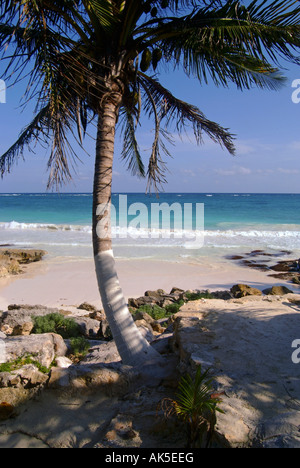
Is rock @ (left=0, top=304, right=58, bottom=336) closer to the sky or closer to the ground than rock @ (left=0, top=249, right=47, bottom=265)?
closer to the ground

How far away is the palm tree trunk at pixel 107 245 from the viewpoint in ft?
13.0

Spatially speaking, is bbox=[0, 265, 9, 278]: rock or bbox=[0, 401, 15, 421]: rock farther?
bbox=[0, 265, 9, 278]: rock

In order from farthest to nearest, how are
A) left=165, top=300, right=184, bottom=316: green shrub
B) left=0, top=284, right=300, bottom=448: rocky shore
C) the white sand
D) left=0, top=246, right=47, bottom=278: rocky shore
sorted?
left=0, top=246, right=47, bottom=278: rocky shore → the white sand → left=165, top=300, right=184, bottom=316: green shrub → left=0, top=284, right=300, bottom=448: rocky shore

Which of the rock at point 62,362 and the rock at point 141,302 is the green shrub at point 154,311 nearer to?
the rock at point 141,302

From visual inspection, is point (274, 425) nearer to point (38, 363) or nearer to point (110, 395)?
point (110, 395)

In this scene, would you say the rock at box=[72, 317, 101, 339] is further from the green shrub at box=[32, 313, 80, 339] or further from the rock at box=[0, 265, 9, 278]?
the rock at box=[0, 265, 9, 278]

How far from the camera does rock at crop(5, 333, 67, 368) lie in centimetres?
445

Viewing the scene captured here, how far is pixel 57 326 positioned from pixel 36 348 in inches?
77.6

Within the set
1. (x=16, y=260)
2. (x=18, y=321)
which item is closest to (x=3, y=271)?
(x=16, y=260)

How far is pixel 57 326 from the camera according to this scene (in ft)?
21.5

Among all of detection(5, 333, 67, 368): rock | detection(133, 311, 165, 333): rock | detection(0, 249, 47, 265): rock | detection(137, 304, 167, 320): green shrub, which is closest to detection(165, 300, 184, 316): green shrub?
detection(137, 304, 167, 320): green shrub

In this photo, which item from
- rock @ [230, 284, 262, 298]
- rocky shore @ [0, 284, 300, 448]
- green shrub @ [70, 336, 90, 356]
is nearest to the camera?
rocky shore @ [0, 284, 300, 448]

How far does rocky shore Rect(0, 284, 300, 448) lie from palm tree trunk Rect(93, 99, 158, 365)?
0.31m
